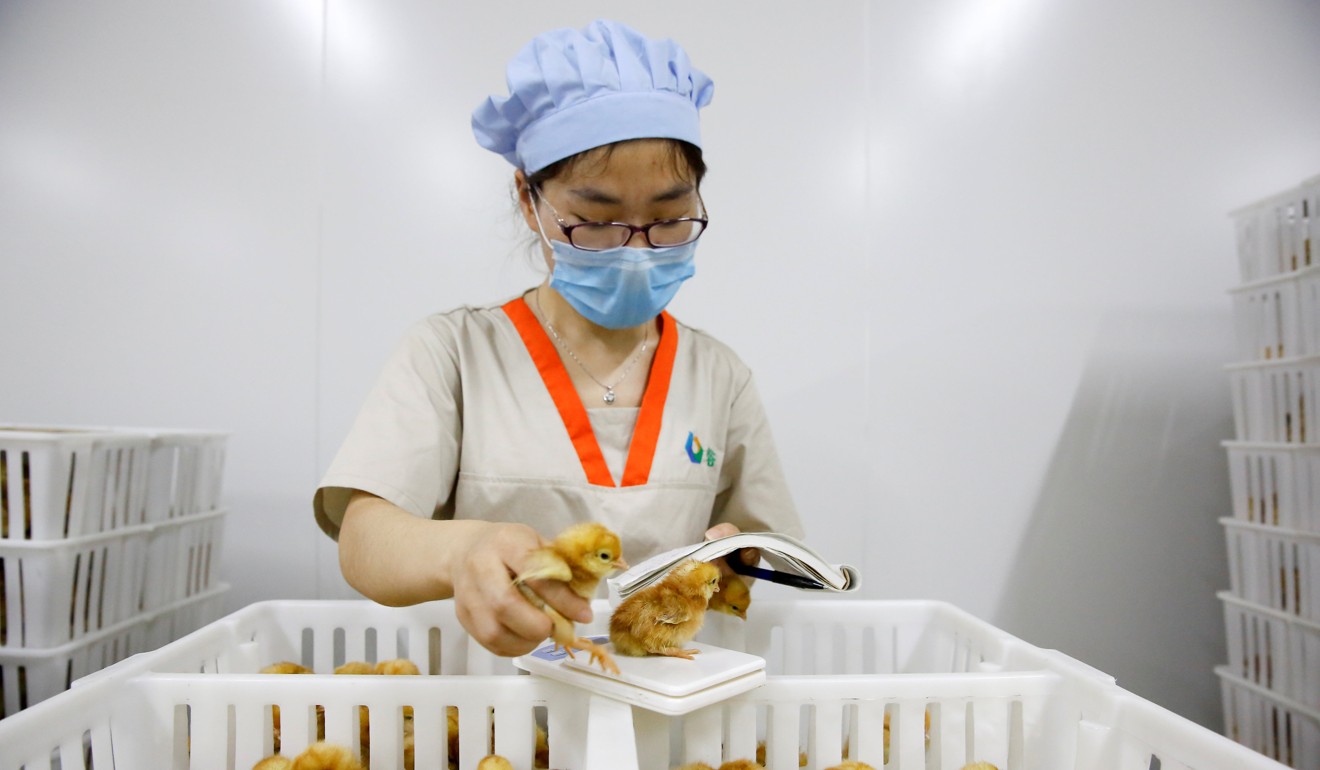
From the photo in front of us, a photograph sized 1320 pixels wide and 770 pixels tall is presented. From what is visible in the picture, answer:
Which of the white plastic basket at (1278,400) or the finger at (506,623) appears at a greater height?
the white plastic basket at (1278,400)

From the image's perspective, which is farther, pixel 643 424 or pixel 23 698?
pixel 23 698

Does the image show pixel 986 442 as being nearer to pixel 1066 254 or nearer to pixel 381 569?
pixel 1066 254

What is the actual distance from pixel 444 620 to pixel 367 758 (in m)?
0.23

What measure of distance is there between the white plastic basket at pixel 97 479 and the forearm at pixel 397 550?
61cm

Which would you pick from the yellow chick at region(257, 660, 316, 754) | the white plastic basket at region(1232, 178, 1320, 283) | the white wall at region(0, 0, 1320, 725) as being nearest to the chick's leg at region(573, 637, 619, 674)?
the yellow chick at region(257, 660, 316, 754)

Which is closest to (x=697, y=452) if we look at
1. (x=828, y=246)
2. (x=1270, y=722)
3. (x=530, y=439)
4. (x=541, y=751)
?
(x=530, y=439)

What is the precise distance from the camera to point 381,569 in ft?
2.62

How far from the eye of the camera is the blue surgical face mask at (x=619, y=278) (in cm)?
100

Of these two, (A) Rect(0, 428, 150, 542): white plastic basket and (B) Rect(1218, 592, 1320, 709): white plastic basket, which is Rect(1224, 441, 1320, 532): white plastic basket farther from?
(A) Rect(0, 428, 150, 542): white plastic basket

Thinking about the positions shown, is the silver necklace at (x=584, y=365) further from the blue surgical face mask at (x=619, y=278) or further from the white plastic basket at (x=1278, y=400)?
the white plastic basket at (x=1278, y=400)

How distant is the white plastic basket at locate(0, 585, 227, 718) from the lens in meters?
1.20

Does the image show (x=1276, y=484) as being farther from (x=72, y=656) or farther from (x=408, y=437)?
(x=72, y=656)

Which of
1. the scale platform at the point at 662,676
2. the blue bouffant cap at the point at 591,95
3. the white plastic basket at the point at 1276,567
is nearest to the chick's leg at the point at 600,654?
the scale platform at the point at 662,676

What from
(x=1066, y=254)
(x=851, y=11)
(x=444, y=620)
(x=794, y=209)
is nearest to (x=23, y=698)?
(x=444, y=620)
